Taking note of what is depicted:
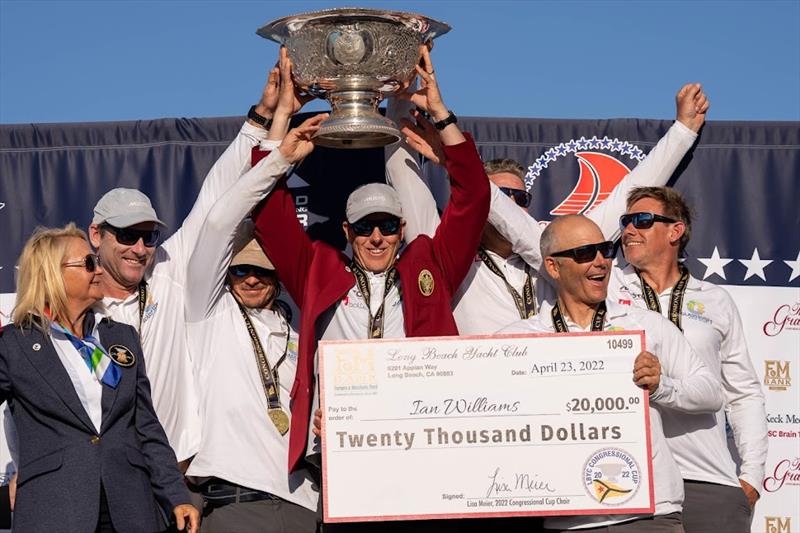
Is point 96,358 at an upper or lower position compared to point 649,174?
lower

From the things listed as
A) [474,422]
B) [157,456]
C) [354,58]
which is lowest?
[157,456]

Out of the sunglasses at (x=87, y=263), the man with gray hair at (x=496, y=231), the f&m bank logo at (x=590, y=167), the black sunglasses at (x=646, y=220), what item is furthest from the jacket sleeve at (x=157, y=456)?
the f&m bank logo at (x=590, y=167)

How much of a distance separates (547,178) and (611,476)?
2422 mm

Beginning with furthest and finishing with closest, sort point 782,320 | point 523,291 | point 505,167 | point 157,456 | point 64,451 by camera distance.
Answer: point 782,320
point 505,167
point 523,291
point 157,456
point 64,451

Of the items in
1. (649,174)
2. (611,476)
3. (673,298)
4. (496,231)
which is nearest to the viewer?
(611,476)

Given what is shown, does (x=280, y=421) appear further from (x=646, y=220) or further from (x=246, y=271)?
(x=646, y=220)

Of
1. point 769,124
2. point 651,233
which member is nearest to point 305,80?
point 651,233

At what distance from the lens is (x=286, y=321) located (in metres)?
5.71

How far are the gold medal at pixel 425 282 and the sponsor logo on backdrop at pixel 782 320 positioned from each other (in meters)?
2.22

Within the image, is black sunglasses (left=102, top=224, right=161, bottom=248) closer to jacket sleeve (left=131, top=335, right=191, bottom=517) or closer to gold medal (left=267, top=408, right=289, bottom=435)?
jacket sleeve (left=131, top=335, right=191, bottom=517)

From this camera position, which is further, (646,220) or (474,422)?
(646,220)

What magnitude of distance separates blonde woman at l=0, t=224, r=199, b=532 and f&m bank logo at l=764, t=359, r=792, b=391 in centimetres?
339

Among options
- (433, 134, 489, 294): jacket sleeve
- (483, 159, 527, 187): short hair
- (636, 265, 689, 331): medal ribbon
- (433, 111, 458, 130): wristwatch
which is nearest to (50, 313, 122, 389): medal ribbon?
(433, 134, 489, 294): jacket sleeve

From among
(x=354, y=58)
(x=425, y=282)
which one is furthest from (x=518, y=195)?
(x=354, y=58)
